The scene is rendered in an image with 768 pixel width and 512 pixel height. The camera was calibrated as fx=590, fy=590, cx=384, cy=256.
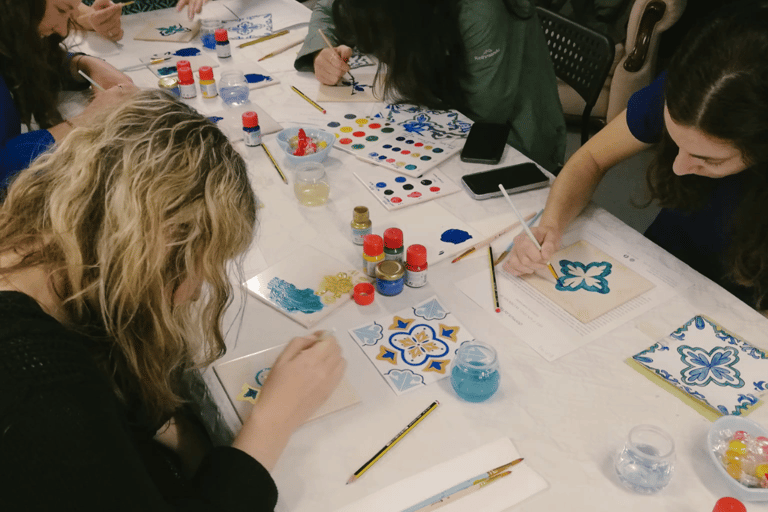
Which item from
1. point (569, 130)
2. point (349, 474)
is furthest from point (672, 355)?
point (569, 130)

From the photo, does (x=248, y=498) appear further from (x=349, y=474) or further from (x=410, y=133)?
(x=410, y=133)

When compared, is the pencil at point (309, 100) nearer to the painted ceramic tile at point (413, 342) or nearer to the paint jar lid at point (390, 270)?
the paint jar lid at point (390, 270)

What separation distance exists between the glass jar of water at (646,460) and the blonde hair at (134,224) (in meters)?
0.66

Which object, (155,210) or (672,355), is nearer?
(155,210)

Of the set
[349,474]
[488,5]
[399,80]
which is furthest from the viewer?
[399,80]

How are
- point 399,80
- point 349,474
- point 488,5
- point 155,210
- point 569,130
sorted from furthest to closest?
point 569,130 → point 399,80 → point 488,5 → point 349,474 → point 155,210

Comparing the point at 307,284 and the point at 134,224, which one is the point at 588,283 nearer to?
the point at 307,284

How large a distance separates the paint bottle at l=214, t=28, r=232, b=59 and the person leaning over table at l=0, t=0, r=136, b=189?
369 mm

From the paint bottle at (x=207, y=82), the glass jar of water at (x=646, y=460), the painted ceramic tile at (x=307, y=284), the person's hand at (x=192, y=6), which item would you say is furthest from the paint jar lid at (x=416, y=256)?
the person's hand at (x=192, y=6)

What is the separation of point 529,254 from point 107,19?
A: 193cm

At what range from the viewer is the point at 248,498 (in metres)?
0.83

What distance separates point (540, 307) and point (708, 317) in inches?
12.5

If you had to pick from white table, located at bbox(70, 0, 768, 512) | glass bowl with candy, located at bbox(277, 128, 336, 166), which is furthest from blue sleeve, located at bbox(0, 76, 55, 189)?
white table, located at bbox(70, 0, 768, 512)

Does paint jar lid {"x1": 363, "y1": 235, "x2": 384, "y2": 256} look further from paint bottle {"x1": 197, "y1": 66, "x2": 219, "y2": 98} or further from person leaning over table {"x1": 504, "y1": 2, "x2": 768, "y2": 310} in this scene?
paint bottle {"x1": 197, "y1": 66, "x2": 219, "y2": 98}
